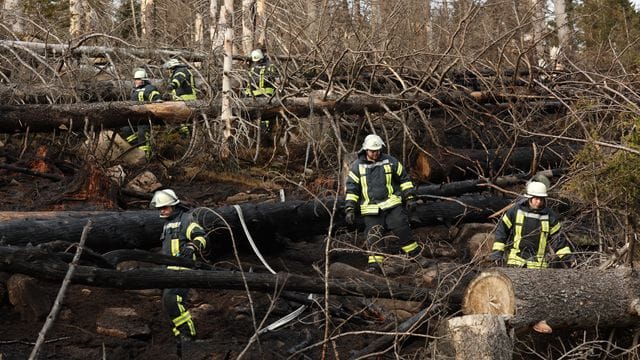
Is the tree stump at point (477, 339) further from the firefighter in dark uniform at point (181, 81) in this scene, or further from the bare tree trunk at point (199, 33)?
the bare tree trunk at point (199, 33)

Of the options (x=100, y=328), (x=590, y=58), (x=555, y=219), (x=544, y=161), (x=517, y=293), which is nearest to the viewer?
(x=517, y=293)

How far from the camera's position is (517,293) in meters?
6.27

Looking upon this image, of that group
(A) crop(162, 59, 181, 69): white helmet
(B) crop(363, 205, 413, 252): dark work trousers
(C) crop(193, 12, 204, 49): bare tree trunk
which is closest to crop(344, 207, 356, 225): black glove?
(B) crop(363, 205, 413, 252): dark work trousers

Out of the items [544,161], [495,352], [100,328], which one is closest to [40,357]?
[100,328]

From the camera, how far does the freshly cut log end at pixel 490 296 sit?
6336 millimetres

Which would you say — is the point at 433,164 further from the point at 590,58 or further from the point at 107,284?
the point at 107,284

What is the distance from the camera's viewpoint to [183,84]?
13.2 meters

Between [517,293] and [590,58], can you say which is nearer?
[517,293]

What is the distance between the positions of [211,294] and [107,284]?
2.33 metres

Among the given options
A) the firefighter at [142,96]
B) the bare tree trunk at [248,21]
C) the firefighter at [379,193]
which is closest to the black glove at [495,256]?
the firefighter at [379,193]

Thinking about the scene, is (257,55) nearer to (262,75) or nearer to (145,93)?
(262,75)

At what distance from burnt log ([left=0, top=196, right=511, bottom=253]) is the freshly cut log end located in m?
1.78

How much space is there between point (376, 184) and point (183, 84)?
4.80 m

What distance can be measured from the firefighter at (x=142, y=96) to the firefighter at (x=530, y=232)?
6486 mm
